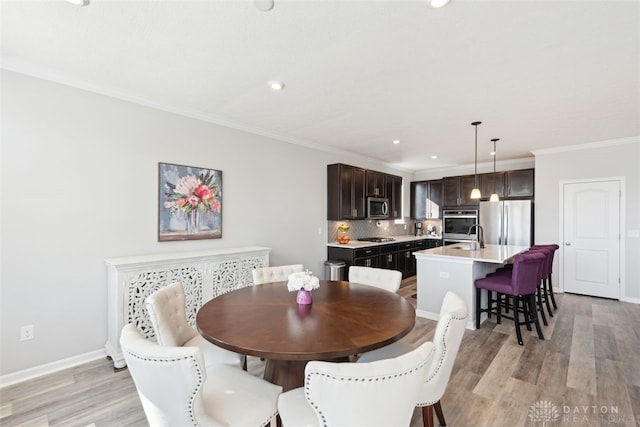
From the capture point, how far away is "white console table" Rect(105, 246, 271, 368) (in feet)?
8.63

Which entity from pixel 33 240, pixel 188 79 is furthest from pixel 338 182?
pixel 33 240

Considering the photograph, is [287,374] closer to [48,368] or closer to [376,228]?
[48,368]

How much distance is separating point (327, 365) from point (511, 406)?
1913 mm

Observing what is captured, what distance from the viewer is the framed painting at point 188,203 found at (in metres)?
3.23

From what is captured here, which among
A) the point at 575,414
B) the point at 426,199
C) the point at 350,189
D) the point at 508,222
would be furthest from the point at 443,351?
the point at 426,199

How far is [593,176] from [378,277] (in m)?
4.66

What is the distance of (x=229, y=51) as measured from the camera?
2215 mm

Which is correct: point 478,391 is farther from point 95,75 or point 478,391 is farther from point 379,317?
point 95,75

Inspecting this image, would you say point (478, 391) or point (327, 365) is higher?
point (327, 365)

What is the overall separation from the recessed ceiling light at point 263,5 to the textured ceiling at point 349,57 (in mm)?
67

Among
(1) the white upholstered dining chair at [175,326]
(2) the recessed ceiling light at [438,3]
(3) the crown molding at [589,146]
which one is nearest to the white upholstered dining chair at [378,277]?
(1) the white upholstered dining chair at [175,326]

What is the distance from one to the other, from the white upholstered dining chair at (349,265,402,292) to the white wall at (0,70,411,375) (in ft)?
6.11

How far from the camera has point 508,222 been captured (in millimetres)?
5594

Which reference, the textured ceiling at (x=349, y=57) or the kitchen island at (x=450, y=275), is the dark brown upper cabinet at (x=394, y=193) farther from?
the textured ceiling at (x=349, y=57)
